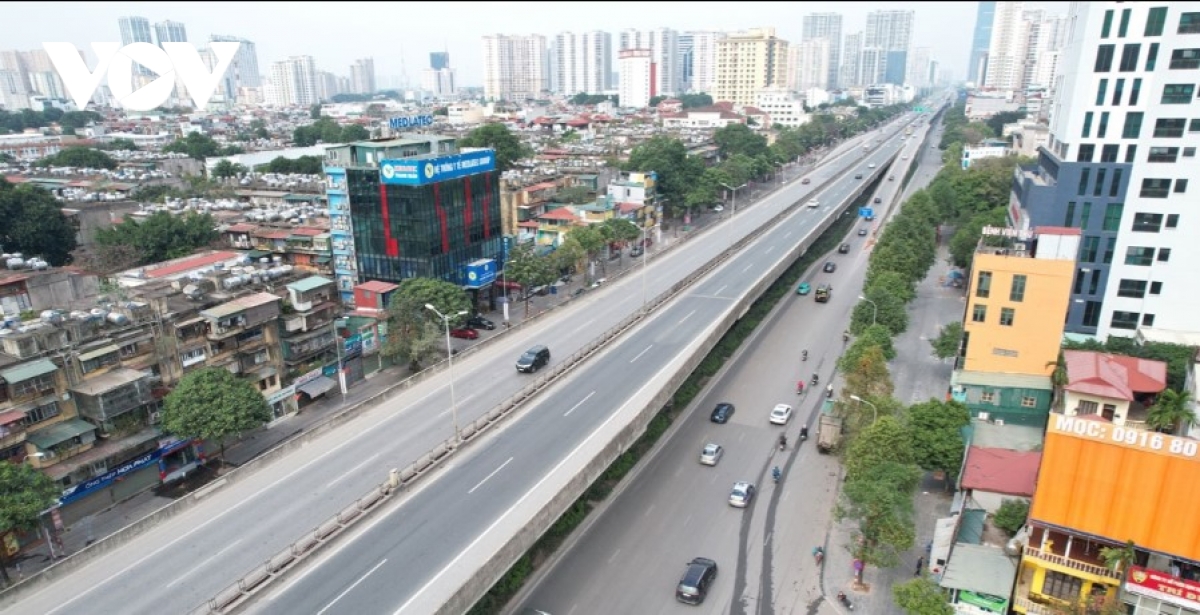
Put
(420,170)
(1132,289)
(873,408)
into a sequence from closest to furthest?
(873,408), (1132,289), (420,170)

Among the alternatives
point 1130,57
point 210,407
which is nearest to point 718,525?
point 210,407

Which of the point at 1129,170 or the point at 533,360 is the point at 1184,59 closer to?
the point at 1129,170

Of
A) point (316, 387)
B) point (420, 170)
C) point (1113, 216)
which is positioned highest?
point (420, 170)

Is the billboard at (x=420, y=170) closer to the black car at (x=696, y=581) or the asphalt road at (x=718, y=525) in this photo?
the asphalt road at (x=718, y=525)

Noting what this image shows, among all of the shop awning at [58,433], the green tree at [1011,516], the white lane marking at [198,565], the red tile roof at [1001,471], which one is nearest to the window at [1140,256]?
the red tile roof at [1001,471]

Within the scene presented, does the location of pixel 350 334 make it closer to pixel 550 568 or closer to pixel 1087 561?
pixel 550 568

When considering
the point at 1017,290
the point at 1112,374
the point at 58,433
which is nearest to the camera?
the point at 58,433

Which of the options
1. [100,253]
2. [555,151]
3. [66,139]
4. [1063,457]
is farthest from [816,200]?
[66,139]
